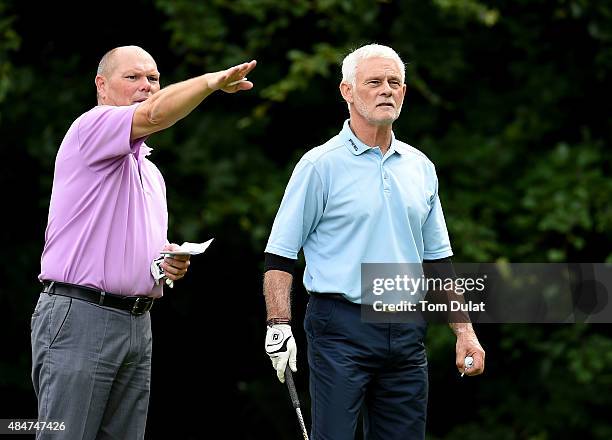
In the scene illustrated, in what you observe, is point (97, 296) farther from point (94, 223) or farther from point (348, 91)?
point (348, 91)

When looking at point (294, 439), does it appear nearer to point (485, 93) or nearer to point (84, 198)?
point (485, 93)

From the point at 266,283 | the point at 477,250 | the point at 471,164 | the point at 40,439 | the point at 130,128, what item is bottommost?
the point at 40,439

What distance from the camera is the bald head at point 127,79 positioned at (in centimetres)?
421

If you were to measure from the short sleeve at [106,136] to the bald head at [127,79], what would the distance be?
0.25m

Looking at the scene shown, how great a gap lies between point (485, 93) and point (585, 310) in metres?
1.85

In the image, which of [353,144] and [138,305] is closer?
[138,305]

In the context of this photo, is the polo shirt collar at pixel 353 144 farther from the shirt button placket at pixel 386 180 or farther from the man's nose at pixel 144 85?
the man's nose at pixel 144 85

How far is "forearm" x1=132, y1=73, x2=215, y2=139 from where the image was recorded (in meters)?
3.58

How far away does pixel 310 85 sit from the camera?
9016 mm

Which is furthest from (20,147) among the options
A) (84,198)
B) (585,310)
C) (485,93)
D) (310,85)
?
(84,198)

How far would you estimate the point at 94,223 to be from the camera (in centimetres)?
400

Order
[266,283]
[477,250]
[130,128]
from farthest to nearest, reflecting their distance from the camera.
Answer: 1. [477,250]
2. [266,283]
3. [130,128]

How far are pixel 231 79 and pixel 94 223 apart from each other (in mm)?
769

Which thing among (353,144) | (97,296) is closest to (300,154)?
(353,144)
